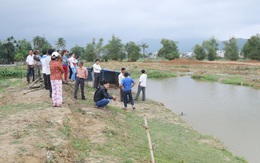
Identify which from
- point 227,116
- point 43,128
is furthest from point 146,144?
point 227,116

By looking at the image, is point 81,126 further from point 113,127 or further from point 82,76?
point 82,76

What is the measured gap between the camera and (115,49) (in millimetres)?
72062

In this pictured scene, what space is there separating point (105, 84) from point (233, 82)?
849 inches

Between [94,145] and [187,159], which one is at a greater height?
[94,145]

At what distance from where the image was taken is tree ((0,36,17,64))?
150ft

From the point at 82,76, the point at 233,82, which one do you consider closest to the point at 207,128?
the point at 82,76

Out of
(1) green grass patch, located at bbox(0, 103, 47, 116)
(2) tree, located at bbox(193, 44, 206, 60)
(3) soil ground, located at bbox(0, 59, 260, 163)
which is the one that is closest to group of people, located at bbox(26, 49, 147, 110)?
(3) soil ground, located at bbox(0, 59, 260, 163)

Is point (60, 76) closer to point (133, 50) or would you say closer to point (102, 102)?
point (102, 102)

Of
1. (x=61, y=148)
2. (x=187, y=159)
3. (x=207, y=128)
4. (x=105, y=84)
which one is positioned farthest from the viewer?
(x=207, y=128)

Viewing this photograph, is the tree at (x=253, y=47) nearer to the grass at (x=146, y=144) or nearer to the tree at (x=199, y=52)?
the tree at (x=199, y=52)

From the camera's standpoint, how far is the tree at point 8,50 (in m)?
45.8

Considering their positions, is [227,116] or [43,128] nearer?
[43,128]

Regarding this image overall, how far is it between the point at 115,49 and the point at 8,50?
102 feet

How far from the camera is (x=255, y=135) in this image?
36.0 ft
